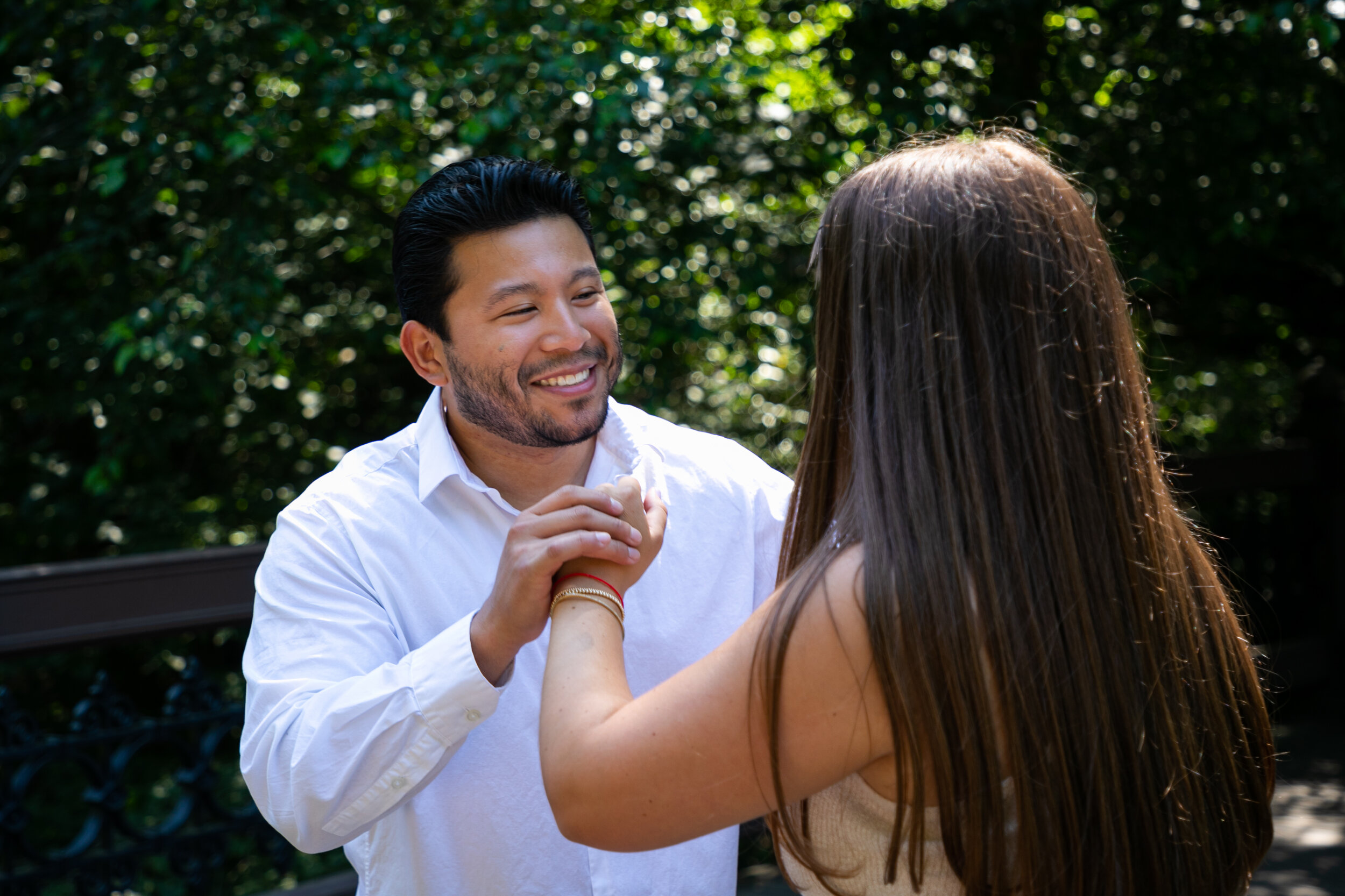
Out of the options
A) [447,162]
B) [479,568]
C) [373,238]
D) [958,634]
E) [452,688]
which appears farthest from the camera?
[373,238]

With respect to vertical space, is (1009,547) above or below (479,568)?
above

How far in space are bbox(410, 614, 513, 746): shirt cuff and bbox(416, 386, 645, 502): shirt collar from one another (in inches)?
17.9

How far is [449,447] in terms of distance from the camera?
6.63 ft

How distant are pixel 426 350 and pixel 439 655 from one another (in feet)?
2.67

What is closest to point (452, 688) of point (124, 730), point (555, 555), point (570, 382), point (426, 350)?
point (555, 555)

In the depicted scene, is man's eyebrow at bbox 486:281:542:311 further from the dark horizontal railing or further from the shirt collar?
the dark horizontal railing

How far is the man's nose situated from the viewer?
206 cm

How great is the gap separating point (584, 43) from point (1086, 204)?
3.21m

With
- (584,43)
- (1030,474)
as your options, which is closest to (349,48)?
(584,43)

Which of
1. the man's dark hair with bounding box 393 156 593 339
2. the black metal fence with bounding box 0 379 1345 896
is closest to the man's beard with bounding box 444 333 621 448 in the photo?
the man's dark hair with bounding box 393 156 593 339

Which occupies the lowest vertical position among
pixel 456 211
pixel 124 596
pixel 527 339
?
pixel 124 596

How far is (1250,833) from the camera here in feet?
4.57

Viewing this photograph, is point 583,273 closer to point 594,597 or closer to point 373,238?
point 594,597

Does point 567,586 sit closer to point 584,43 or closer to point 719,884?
point 719,884
